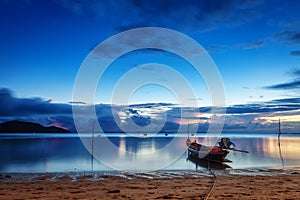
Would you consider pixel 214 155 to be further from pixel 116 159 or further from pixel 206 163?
pixel 116 159

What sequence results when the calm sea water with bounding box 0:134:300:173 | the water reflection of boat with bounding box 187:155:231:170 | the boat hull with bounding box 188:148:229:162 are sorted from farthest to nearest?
the boat hull with bounding box 188:148:229:162
the water reflection of boat with bounding box 187:155:231:170
the calm sea water with bounding box 0:134:300:173

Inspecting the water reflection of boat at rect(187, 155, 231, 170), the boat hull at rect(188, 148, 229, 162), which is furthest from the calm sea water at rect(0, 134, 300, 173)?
the boat hull at rect(188, 148, 229, 162)

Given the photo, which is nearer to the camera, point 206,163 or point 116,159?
point 206,163

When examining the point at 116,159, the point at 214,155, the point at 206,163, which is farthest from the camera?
the point at 116,159

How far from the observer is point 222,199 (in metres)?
8.72

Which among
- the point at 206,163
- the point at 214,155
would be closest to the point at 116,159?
the point at 206,163

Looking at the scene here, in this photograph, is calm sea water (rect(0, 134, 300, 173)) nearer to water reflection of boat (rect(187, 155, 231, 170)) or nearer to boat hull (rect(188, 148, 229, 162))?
water reflection of boat (rect(187, 155, 231, 170))

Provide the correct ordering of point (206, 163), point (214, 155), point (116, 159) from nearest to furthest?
point (214, 155) → point (206, 163) → point (116, 159)

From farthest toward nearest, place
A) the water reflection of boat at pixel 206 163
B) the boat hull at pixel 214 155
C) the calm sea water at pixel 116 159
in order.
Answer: the boat hull at pixel 214 155 → the water reflection of boat at pixel 206 163 → the calm sea water at pixel 116 159

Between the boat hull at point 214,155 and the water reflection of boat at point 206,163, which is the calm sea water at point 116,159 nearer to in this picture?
the water reflection of boat at point 206,163

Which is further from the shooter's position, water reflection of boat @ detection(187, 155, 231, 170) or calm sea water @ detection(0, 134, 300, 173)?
water reflection of boat @ detection(187, 155, 231, 170)

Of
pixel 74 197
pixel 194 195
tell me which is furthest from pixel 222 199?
pixel 74 197

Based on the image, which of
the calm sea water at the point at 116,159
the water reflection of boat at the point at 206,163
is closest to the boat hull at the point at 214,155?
the water reflection of boat at the point at 206,163

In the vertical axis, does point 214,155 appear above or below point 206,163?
above
